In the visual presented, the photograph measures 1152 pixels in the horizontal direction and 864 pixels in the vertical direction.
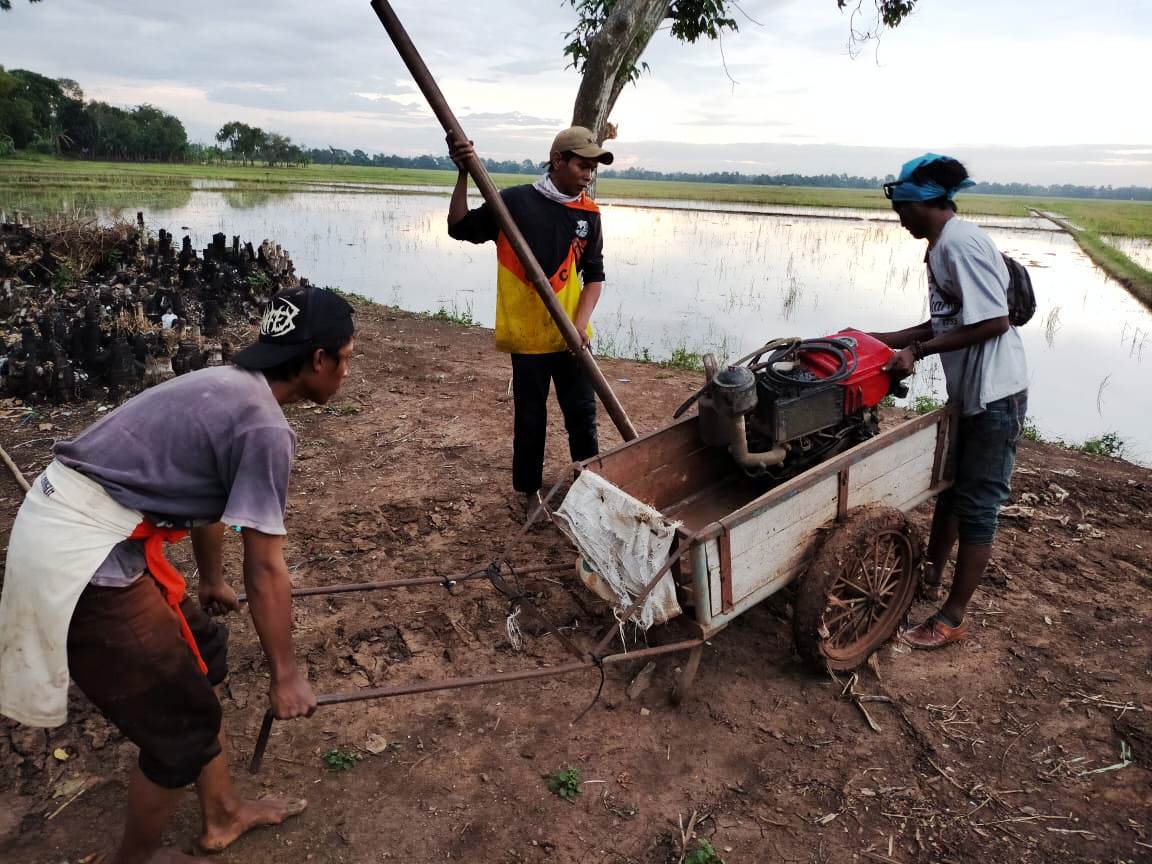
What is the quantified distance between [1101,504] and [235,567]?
5.29 meters

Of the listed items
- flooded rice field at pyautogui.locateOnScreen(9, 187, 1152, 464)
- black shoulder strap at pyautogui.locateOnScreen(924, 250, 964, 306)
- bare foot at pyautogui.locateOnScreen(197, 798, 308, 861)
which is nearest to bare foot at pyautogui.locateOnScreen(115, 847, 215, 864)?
bare foot at pyautogui.locateOnScreen(197, 798, 308, 861)

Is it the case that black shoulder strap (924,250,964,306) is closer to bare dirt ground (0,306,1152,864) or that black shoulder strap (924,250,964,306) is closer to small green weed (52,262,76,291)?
bare dirt ground (0,306,1152,864)

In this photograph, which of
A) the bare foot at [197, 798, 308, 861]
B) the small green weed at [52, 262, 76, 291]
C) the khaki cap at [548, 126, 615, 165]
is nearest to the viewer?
the bare foot at [197, 798, 308, 861]

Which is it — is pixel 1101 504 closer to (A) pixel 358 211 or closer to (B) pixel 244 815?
(B) pixel 244 815

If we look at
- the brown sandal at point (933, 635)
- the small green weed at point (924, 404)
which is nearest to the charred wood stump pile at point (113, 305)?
the brown sandal at point (933, 635)

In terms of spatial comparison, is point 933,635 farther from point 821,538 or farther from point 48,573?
point 48,573

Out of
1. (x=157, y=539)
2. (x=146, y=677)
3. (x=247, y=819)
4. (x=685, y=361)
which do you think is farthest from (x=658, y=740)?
(x=685, y=361)

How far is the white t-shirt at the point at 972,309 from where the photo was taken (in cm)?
291

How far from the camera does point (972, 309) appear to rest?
2918 millimetres

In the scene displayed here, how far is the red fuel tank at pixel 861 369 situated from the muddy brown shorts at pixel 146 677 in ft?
8.89

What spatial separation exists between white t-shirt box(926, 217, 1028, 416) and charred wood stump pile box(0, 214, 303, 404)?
19.9 feet

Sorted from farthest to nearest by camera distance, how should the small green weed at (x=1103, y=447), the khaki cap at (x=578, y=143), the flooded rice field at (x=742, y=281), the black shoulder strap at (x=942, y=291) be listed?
the flooded rice field at (x=742, y=281)
the small green weed at (x=1103, y=447)
the khaki cap at (x=578, y=143)
the black shoulder strap at (x=942, y=291)

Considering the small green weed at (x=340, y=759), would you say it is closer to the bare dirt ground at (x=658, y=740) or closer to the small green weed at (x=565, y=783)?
the bare dirt ground at (x=658, y=740)

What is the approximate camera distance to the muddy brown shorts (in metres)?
1.74
